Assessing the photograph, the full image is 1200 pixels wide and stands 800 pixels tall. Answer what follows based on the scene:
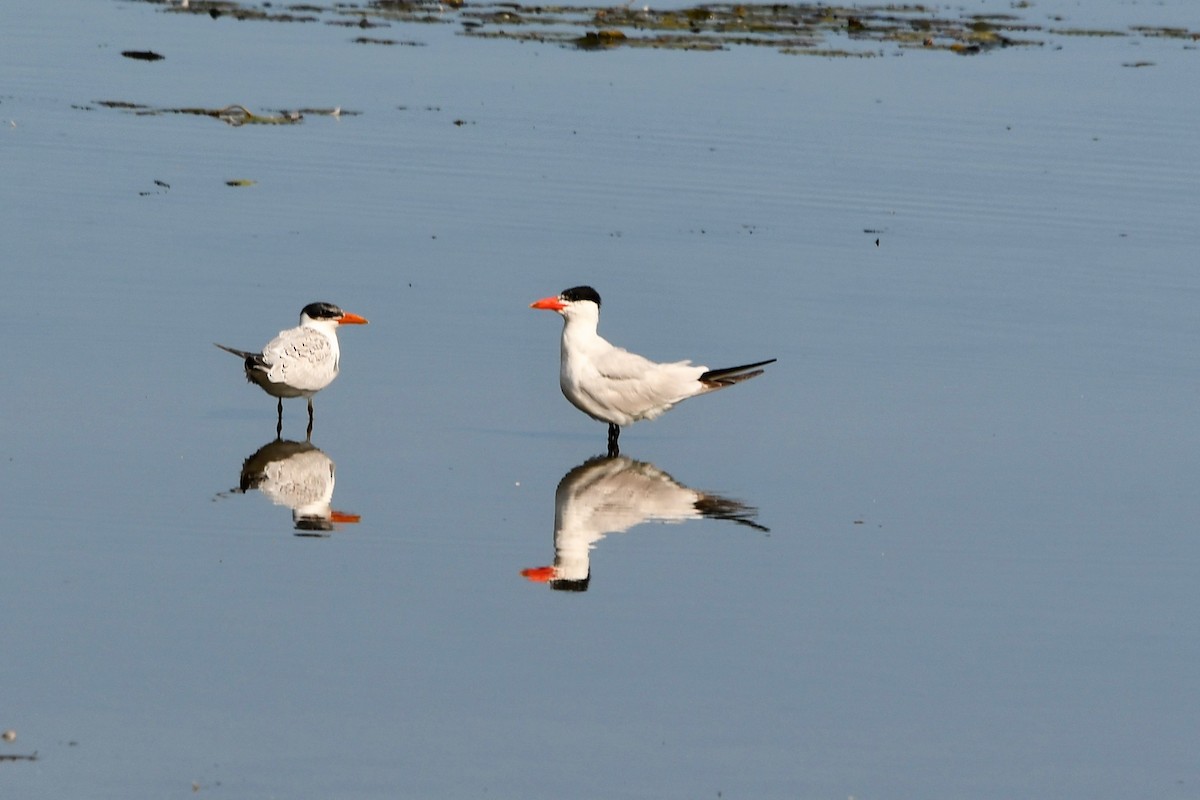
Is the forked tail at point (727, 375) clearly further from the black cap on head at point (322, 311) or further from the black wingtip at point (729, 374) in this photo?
the black cap on head at point (322, 311)

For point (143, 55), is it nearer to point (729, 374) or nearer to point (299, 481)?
point (729, 374)

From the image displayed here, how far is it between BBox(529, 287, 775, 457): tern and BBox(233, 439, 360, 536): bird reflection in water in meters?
1.49

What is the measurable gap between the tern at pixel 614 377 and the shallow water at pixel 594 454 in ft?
0.70

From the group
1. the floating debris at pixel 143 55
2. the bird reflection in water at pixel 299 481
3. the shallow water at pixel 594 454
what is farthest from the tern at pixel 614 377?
the floating debris at pixel 143 55

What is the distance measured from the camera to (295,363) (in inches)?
426

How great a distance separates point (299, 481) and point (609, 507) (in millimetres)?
1451

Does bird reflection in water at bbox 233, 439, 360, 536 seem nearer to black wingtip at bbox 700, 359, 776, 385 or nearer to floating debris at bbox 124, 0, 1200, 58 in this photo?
black wingtip at bbox 700, 359, 776, 385

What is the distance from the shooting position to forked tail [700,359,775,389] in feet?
37.1

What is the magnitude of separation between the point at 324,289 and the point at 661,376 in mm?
3344

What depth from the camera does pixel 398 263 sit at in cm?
1446

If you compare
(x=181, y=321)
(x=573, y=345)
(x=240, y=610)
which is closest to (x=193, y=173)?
(x=181, y=321)

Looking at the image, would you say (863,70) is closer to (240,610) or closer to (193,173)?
(193,173)

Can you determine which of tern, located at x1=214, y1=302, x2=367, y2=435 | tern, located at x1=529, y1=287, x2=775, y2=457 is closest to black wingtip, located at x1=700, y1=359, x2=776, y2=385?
tern, located at x1=529, y1=287, x2=775, y2=457

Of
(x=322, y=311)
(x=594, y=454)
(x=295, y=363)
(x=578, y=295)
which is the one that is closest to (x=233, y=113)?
(x=322, y=311)
